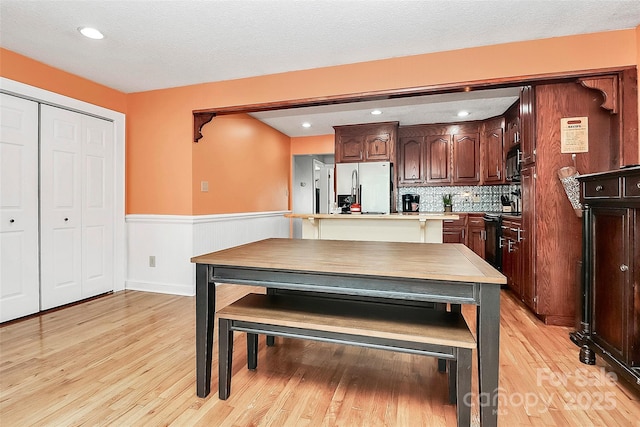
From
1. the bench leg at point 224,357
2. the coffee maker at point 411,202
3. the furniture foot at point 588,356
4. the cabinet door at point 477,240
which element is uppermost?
the coffee maker at point 411,202

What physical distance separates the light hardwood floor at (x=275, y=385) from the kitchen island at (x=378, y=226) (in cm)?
118

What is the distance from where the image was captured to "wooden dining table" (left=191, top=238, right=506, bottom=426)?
1246mm

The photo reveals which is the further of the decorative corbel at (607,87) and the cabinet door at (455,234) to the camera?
the cabinet door at (455,234)

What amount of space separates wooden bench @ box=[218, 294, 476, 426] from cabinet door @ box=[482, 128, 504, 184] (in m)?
3.84

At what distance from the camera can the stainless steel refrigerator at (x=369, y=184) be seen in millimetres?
5082

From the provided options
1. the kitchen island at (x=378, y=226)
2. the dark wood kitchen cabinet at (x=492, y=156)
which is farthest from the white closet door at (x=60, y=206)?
the dark wood kitchen cabinet at (x=492, y=156)

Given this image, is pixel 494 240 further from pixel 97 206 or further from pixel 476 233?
pixel 97 206

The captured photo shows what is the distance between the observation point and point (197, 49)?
2.71 meters

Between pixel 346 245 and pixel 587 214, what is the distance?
5.12ft

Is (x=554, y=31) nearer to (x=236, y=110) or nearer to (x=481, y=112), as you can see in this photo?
(x=481, y=112)

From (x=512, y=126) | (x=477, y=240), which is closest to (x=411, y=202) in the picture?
(x=477, y=240)

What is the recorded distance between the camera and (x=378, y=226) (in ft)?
11.5

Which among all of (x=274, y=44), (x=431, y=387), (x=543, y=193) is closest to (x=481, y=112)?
(x=543, y=193)

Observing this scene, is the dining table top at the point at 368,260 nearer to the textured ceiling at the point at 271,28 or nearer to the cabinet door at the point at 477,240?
the textured ceiling at the point at 271,28
